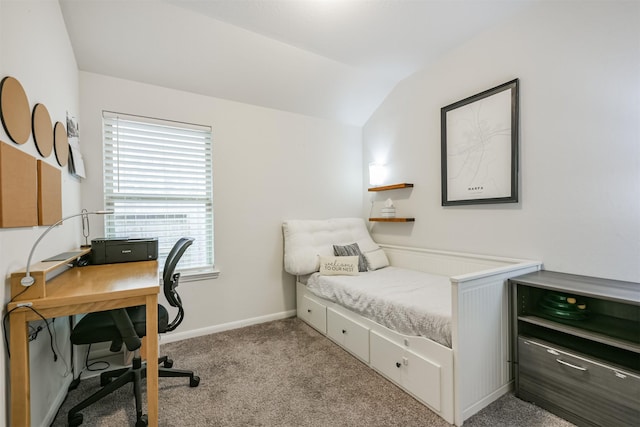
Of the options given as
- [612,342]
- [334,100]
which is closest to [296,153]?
[334,100]

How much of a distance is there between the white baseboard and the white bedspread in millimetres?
579

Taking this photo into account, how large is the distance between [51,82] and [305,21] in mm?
1716

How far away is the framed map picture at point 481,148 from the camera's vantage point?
7.00ft

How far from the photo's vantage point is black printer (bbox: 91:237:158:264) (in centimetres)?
195

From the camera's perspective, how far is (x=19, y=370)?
1.15 metres

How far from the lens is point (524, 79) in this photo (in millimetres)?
2061

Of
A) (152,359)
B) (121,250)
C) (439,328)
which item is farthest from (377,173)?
(152,359)

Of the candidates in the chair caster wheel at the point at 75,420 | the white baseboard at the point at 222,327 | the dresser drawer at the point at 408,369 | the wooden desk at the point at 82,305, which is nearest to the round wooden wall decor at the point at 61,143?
the wooden desk at the point at 82,305

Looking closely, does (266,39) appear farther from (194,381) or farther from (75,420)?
(75,420)

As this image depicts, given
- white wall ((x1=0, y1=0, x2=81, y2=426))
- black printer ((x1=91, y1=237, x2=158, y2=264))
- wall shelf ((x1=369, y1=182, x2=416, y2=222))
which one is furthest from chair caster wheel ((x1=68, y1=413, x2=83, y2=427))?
wall shelf ((x1=369, y1=182, x2=416, y2=222))

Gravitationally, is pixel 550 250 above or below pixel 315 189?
below

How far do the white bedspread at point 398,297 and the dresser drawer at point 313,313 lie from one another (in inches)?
5.5

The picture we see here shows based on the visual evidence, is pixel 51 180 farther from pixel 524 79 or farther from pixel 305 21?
pixel 524 79

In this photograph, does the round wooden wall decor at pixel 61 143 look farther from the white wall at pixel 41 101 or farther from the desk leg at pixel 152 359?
the desk leg at pixel 152 359
